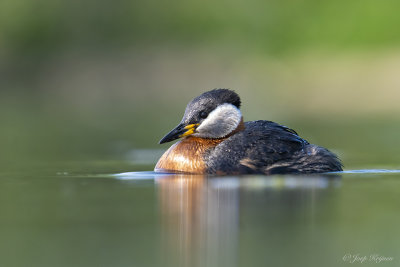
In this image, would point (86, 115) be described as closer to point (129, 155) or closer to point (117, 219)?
point (129, 155)

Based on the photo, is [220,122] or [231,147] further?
[220,122]

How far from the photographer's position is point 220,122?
11.9 meters

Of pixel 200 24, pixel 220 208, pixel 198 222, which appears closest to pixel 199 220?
pixel 198 222

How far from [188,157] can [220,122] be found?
0.76 m

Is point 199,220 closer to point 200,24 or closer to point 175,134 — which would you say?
point 175,134

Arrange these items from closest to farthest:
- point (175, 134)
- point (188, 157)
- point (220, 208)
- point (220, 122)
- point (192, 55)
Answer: point (220, 208) → point (188, 157) → point (175, 134) → point (220, 122) → point (192, 55)

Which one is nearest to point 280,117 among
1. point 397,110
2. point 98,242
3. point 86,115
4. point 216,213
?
point 397,110

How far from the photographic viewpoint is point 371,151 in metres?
14.4

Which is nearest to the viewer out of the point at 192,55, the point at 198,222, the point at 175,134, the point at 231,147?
the point at 198,222

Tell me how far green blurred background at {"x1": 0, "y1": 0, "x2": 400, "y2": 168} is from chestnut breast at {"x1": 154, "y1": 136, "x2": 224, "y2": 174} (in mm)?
11554

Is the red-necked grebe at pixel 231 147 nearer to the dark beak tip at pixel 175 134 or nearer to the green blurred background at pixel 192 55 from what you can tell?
the dark beak tip at pixel 175 134

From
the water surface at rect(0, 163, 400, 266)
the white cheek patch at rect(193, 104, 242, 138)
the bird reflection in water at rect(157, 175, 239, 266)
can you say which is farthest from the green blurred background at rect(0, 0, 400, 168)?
the bird reflection in water at rect(157, 175, 239, 266)

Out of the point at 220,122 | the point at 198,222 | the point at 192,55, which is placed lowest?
the point at 198,222

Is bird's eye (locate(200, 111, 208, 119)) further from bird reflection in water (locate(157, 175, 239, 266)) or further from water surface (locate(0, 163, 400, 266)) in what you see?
bird reflection in water (locate(157, 175, 239, 266))
